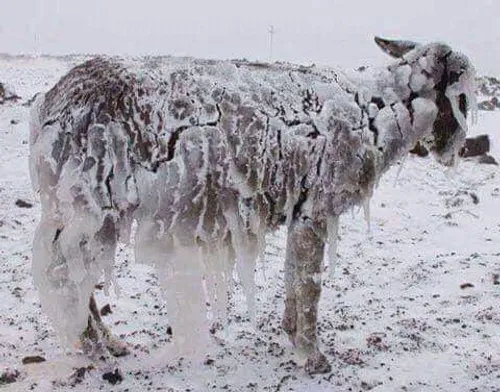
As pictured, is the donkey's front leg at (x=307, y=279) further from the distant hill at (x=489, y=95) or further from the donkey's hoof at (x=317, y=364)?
the distant hill at (x=489, y=95)

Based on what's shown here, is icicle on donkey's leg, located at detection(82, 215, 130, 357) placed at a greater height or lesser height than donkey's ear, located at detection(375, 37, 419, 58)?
lesser

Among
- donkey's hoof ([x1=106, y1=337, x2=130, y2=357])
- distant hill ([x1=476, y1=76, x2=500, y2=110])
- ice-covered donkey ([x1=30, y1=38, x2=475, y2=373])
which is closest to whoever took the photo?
ice-covered donkey ([x1=30, y1=38, x2=475, y2=373])

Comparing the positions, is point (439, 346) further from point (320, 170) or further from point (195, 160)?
point (195, 160)

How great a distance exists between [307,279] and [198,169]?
4.15 feet

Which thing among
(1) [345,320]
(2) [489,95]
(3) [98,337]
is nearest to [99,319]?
(3) [98,337]

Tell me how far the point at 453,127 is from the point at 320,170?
1422mm

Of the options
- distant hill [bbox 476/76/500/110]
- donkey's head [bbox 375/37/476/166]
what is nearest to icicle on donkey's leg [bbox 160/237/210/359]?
donkey's head [bbox 375/37/476/166]

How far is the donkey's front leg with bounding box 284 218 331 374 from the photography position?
4.92 metres

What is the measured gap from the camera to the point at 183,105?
4.45 metres

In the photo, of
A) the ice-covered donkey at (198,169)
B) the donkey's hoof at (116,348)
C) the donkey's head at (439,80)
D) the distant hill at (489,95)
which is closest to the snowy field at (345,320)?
the donkey's hoof at (116,348)

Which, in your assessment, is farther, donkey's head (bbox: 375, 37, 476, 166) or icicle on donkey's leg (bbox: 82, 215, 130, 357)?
donkey's head (bbox: 375, 37, 476, 166)

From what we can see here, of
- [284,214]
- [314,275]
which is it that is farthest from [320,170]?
[314,275]

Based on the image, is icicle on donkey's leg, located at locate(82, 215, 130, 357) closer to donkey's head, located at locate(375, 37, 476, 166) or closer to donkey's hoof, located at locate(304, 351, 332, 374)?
donkey's hoof, located at locate(304, 351, 332, 374)

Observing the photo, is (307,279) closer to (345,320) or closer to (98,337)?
(345,320)
